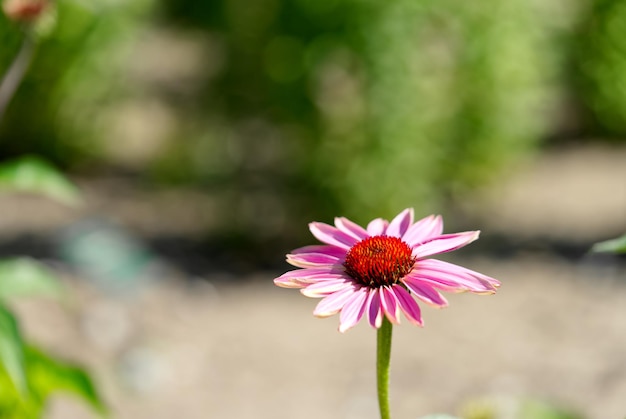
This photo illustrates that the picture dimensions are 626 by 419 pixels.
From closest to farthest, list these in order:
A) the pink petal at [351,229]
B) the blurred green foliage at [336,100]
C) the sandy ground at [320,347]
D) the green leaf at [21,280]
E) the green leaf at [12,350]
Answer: the pink petal at [351,229] < the green leaf at [12,350] < the green leaf at [21,280] < the sandy ground at [320,347] < the blurred green foliage at [336,100]

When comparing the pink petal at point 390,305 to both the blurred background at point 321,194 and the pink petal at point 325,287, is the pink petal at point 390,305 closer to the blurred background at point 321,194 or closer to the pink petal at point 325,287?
the pink petal at point 325,287

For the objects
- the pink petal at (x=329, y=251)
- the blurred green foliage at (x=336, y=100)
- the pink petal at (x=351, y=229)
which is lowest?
the pink petal at (x=329, y=251)

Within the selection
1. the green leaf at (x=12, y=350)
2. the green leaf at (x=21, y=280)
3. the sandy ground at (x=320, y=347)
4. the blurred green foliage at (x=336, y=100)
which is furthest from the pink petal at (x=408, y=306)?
the blurred green foliage at (x=336, y=100)

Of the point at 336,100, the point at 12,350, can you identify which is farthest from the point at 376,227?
the point at 336,100

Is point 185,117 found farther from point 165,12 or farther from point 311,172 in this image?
point 165,12

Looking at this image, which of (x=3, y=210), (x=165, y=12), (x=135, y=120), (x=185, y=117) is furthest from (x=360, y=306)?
(x=165, y=12)

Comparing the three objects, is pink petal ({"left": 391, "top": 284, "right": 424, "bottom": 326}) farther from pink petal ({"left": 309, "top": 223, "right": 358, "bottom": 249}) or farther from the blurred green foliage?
the blurred green foliage

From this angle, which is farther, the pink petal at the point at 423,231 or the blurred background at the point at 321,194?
the blurred background at the point at 321,194

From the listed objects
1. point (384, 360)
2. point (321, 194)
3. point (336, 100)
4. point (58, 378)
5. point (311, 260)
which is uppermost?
point (336, 100)

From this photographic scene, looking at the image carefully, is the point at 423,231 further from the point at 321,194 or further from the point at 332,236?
the point at 321,194
